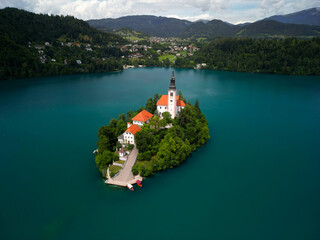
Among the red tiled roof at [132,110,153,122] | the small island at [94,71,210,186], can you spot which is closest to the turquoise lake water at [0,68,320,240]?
the small island at [94,71,210,186]

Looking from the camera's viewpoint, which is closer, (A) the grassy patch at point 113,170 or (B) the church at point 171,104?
(A) the grassy patch at point 113,170

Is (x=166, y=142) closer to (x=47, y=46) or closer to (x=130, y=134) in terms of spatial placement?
(x=130, y=134)

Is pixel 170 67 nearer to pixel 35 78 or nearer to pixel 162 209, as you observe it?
pixel 35 78

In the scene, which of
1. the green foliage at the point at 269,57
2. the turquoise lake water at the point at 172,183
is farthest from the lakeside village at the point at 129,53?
the turquoise lake water at the point at 172,183

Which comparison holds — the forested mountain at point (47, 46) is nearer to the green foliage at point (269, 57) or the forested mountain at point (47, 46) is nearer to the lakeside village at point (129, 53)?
the lakeside village at point (129, 53)

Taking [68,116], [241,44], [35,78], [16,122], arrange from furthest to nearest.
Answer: [241,44]
[35,78]
[68,116]
[16,122]

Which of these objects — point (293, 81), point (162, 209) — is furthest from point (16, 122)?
point (293, 81)

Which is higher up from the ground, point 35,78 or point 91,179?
point 35,78
